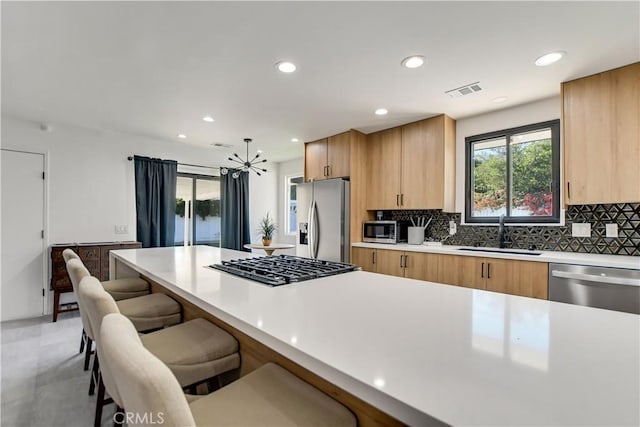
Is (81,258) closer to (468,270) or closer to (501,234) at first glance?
(468,270)

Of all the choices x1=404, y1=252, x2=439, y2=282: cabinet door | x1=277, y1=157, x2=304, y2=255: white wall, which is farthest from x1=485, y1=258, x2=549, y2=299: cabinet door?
x1=277, y1=157, x2=304, y2=255: white wall

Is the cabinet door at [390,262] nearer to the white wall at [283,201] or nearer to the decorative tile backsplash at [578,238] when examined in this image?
the decorative tile backsplash at [578,238]

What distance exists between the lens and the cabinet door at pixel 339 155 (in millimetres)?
4125

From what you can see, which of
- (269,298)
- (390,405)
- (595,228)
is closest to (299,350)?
(390,405)

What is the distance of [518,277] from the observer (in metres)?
2.65

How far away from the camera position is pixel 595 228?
2.79 meters

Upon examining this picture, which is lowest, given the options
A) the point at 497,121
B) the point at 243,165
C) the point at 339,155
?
the point at 339,155

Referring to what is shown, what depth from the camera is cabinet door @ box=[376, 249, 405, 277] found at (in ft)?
11.5

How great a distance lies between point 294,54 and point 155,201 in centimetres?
341

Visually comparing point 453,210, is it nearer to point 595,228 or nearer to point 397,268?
point 397,268

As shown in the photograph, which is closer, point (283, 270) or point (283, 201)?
point (283, 270)

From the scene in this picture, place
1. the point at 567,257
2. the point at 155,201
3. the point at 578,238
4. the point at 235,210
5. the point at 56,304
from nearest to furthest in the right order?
the point at 567,257, the point at 578,238, the point at 56,304, the point at 155,201, the point at 235,210

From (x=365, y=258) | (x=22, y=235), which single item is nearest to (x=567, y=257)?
(x=365, y=258)

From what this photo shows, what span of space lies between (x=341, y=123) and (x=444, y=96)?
126 cm
